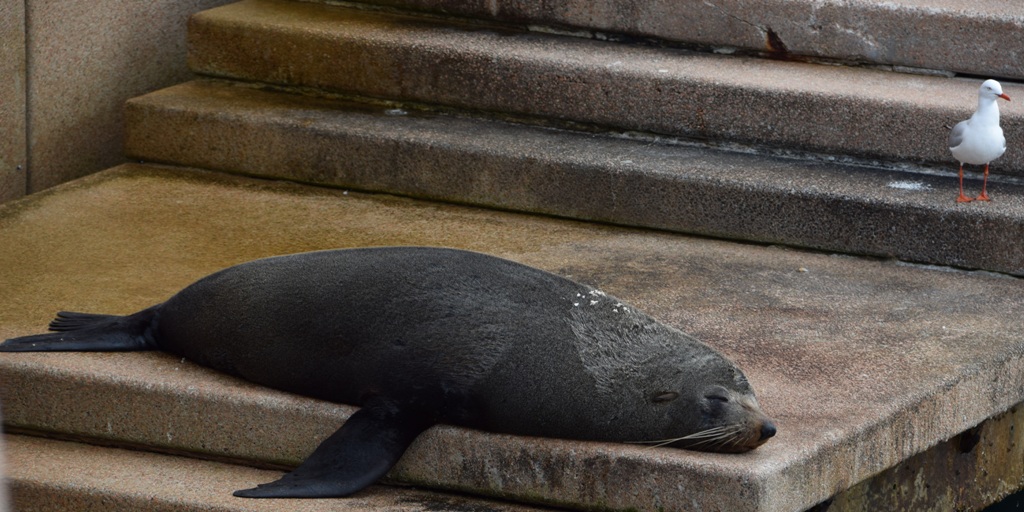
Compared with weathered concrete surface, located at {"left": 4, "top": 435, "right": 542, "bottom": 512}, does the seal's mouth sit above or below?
above

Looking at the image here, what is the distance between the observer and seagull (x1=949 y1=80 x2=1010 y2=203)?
17.1ft

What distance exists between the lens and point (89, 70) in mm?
6656

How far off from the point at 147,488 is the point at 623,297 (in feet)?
5.63

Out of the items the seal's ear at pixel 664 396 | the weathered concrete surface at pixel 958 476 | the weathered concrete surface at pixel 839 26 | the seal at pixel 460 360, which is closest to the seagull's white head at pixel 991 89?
the weathered concrete surface at pixel 839 26

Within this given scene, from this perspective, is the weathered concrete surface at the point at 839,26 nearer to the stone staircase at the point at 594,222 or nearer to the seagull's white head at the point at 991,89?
the stone staircase at the point at 594,222

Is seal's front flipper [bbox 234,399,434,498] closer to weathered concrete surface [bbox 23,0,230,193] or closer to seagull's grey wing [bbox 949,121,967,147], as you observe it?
seagull's grey wing [bbox 949,121,967,147]

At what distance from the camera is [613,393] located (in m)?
3.80

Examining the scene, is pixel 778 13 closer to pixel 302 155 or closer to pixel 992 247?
pixel 992 247

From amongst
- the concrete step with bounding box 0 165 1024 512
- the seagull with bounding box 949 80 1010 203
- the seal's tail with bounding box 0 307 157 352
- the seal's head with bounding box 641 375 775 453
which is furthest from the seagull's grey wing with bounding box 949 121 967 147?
the seal's tail with bounding box 0 307 157 352

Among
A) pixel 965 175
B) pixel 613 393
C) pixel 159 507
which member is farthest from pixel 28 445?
pixel 965 175

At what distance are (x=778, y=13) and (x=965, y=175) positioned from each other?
1.11 meters

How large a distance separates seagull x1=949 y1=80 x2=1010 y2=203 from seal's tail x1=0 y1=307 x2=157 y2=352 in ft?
9.46

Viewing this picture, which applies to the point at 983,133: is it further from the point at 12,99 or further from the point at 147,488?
the point at 12,99

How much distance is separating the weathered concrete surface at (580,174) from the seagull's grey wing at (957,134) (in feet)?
0.79
